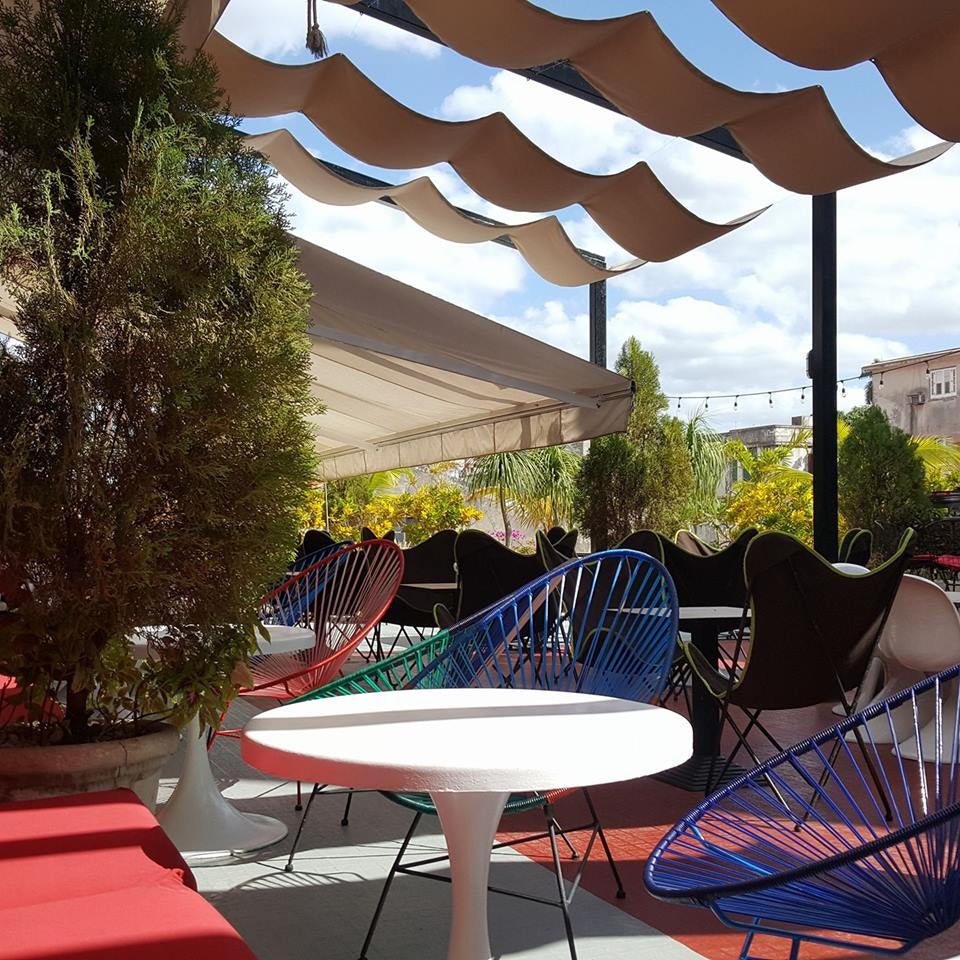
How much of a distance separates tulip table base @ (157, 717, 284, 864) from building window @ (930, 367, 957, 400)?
30.3 metres

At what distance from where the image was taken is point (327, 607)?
4965mm

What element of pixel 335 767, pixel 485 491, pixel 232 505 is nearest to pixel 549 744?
pixel 335 767

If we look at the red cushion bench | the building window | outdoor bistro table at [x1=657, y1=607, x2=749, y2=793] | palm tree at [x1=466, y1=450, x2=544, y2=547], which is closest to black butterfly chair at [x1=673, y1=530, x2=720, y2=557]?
outdoor bistro table at [x1=657, y1=607, x2=749, y2=793]

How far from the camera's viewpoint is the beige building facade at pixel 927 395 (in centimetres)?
3011

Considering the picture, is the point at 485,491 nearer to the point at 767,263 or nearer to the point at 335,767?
the point at 335,767

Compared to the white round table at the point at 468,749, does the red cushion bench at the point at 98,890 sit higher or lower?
lower

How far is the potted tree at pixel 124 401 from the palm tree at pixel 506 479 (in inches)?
593

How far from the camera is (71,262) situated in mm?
2332

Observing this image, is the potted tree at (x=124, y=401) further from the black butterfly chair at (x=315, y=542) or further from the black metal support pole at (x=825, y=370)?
the black metal support pole at (x=825, y=370)

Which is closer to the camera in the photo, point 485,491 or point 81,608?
point 81,608

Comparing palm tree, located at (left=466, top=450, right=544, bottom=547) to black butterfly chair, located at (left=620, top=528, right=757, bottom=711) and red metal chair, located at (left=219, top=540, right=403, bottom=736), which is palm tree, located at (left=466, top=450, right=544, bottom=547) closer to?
black butterfly chair, located at (left=620, top=528, right=757, bottom=711)

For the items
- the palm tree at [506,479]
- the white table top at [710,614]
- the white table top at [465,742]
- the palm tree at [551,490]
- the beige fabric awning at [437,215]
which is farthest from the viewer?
the palm tree at [551,490]

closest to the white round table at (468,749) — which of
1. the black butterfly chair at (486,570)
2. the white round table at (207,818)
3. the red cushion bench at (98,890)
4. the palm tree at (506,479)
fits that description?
the red cushion bench at (98,890)

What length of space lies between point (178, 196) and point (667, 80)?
335cm
